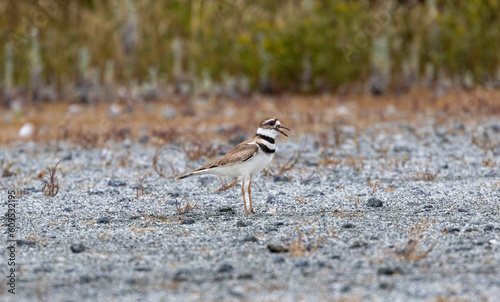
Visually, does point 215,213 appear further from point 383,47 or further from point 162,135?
point 383,47

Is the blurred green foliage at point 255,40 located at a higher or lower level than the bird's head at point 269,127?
higher

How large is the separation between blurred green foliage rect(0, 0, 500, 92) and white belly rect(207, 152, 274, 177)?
851cm

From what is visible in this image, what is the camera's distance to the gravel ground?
3.65 metres

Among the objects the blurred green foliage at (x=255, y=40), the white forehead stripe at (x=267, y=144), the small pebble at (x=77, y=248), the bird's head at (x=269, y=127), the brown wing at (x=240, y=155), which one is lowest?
the small pebble at (x=77, y=248)

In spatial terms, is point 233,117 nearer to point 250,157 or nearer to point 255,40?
point 255,40

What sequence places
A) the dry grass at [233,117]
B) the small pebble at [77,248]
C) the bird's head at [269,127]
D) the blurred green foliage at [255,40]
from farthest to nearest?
the blurred green foliage at [255,40] → the dry grass at [233,117] → the bird's head at [269,127] → the small pebble at [77,248]

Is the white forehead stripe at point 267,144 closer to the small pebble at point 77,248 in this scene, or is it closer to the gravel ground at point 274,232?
the gravel ground at point 274,232

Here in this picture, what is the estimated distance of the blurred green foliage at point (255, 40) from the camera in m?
13.8

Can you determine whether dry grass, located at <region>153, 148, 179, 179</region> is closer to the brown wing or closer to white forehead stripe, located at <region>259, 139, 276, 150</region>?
the brown wing

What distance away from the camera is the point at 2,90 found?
14.6 m

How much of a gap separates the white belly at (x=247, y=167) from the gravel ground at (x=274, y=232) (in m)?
0.34

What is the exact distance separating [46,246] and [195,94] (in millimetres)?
10190

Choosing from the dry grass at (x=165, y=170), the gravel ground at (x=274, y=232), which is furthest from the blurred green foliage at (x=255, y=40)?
the dry grass at (x=165, y=170)

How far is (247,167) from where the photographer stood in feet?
17.9
